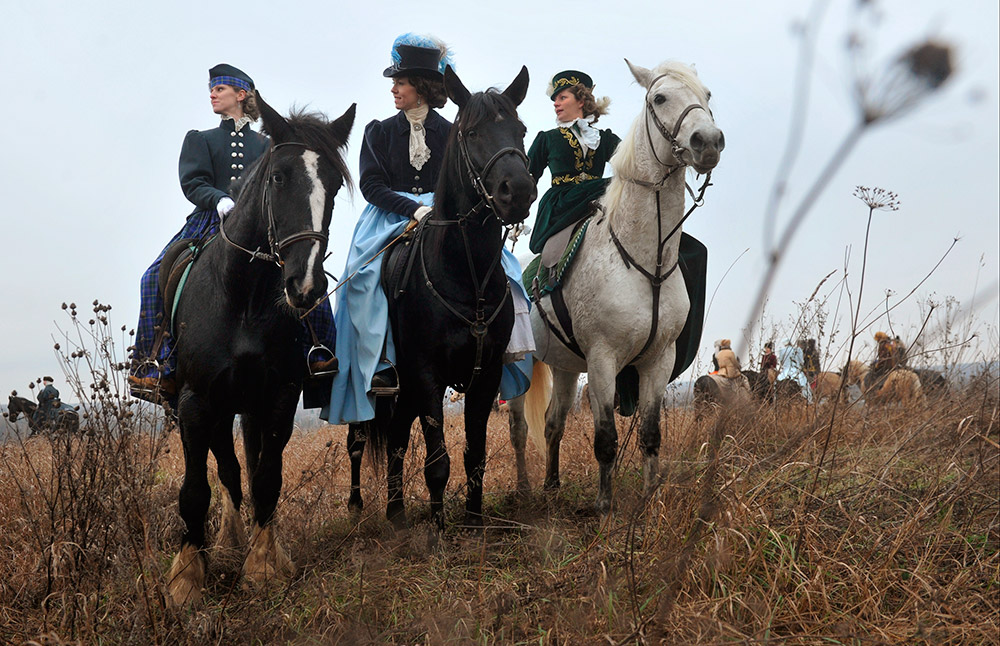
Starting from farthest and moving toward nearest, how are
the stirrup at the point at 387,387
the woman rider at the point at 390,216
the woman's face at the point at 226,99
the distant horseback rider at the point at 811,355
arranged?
the distant horseback rider at the point at 811,355
the woman's face at the point at 226,99
the woman rider at the point at 390,216
the stirrup at the point at 387,387

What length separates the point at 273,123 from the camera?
436 centimetres

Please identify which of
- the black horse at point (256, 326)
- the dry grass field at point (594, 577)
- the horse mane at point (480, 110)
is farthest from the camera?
the horse mane at point (480, 110)

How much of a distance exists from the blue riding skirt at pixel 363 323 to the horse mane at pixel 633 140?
885mm

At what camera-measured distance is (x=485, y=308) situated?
4.96 metres

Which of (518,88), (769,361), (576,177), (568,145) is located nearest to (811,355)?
(769,361)

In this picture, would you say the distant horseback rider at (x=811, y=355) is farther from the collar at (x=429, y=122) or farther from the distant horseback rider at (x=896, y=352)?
the collar at (x=429, y=122)

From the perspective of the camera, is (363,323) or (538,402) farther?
(538,402)

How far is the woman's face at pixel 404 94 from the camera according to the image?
5.68m

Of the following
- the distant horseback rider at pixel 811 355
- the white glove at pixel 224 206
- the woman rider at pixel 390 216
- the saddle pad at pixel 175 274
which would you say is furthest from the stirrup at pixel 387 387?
the distant horseback rider at pixel 811 355

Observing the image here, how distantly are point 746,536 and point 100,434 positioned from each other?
9.30 feet

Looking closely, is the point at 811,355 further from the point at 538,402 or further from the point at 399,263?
the point at 399,263

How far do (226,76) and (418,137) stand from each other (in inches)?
53.4

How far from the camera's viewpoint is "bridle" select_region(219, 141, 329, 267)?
399 centimetres

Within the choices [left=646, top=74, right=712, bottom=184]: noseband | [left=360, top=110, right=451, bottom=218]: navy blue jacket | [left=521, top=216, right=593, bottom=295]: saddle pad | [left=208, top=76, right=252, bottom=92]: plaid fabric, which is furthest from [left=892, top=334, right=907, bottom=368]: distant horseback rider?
[left=208, top=76, right=252, bottom=92]: plaid fabric
